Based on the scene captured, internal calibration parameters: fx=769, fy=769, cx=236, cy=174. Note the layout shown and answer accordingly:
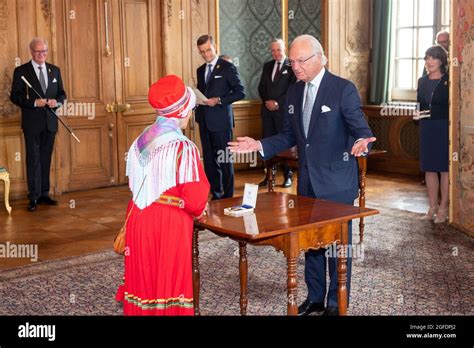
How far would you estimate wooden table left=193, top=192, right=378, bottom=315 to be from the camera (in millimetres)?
4027

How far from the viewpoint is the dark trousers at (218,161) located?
8688 millimetres

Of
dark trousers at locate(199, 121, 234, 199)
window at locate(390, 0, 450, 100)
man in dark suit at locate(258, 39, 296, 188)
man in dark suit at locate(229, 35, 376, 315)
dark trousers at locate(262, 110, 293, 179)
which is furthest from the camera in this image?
window at locate(390, 0, 450, 100)

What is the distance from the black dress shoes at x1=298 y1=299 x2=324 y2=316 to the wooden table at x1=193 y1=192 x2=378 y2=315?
0.40 m

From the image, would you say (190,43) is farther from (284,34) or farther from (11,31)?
(11,31)

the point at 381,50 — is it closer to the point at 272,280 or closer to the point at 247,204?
the point at 272,280

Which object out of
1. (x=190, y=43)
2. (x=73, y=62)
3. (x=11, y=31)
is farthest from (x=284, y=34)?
(x=11, y=31)

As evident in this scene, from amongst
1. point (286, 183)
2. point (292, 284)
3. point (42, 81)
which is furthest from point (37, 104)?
point (292, 284)

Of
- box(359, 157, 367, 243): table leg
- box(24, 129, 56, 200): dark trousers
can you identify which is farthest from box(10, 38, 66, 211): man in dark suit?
box(359, 157, 367, 243): table leg

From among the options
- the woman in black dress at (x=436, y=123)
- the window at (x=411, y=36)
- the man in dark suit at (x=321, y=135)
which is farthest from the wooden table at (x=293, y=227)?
the window at (x=411, y=36)

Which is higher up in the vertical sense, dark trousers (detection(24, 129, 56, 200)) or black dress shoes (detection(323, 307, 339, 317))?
dark trousers (detection(24, 129, 56, 200))

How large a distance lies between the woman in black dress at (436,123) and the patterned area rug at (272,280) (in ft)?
2.23

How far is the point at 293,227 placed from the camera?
401cm

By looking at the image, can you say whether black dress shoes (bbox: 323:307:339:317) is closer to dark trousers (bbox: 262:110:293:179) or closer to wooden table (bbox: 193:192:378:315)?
wooden table (bbox: 193:192:378:315)

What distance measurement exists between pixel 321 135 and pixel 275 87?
16.7 feet
